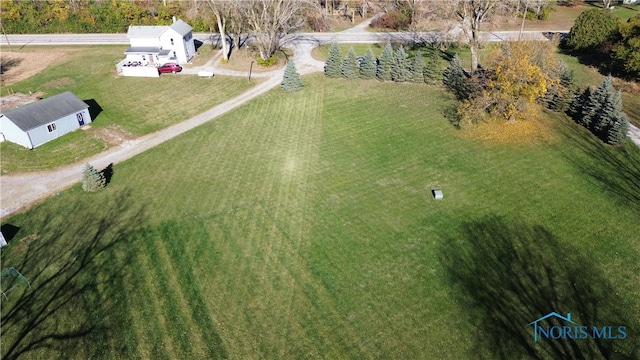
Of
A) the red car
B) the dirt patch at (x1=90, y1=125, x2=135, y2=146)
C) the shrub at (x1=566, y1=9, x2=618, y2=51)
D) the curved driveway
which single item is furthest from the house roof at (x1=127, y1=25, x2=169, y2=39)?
the shrub at (x1=566, y1=9, x2=618, y2=51)

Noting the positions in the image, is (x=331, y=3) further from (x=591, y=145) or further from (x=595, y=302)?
(x=595, y=302)

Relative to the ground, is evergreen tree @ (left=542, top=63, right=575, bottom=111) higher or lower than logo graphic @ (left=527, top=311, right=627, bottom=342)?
higher

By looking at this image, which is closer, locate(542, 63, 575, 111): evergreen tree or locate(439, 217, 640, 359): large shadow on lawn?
locate(439, 217, 640, 359): large shadow on lawn

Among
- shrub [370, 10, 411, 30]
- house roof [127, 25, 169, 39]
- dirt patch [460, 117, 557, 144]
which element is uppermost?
house roof [127, 25, 169, 39]

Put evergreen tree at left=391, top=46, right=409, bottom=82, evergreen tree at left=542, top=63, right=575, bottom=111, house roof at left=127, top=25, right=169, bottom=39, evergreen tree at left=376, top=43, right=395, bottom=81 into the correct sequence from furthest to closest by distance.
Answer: house roof at left=127, top=25, right=169, bottom=39, evergreen tree at left=376, top=43, right=395, bottom=81, evergreen tree at left=391, top=46, right=409, bottom=82, evergreen tree at left=542, top=63, right=575, bottom=111

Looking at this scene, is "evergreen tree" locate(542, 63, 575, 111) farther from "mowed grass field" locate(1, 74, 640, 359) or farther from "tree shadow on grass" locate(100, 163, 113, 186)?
"tree shadow on grass" locate(100, 163, 113, 186)

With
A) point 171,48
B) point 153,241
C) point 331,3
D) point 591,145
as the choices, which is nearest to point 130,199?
point 153,241

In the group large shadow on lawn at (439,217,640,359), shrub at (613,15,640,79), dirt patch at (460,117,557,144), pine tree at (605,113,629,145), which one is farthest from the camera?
shrub at (613,15,640,79)

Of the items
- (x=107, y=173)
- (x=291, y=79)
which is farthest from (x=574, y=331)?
(x=291, y=79)
